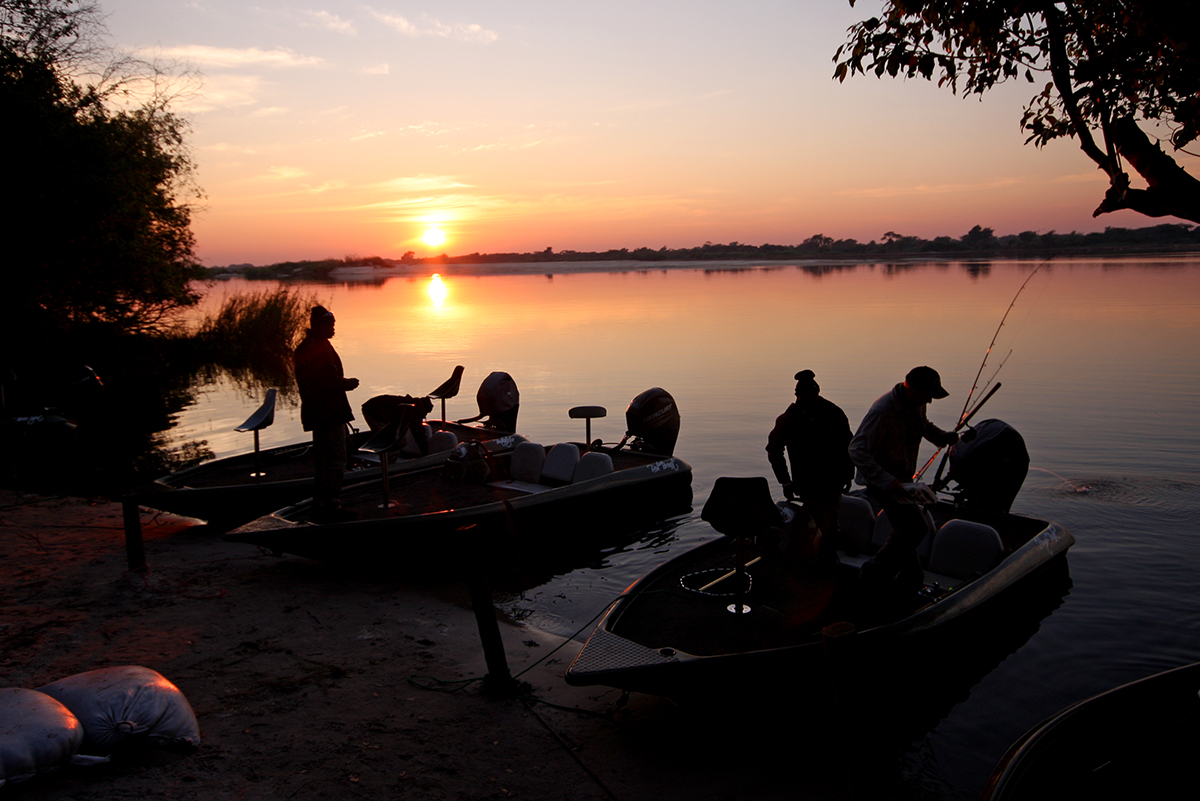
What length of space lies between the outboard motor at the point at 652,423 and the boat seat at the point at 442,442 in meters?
2.75

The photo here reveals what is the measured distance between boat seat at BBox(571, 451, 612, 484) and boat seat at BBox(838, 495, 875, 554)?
389cm

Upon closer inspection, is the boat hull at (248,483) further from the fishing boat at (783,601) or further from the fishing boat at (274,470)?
the fishing boat at (783,601)

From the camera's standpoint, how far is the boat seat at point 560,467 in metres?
10.6

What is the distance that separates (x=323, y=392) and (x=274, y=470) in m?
4.36

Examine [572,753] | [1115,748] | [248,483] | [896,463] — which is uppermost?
[896,463]

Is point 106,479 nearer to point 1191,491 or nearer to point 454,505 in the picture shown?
point 454,505

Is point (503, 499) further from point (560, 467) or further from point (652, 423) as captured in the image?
point (652, 423)

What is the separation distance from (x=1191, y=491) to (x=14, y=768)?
1438 cm

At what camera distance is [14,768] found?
144 inches

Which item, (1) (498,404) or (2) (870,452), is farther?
(1) (498,404)

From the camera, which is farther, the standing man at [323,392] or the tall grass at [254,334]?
the tall grass at [254,334]

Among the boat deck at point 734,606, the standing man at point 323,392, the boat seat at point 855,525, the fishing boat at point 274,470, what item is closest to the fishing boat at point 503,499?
the fishing boat at point 274,470

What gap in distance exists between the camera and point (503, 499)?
9695 millimetres

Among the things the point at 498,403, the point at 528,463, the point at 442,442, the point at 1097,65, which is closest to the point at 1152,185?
the point at 1097,65
